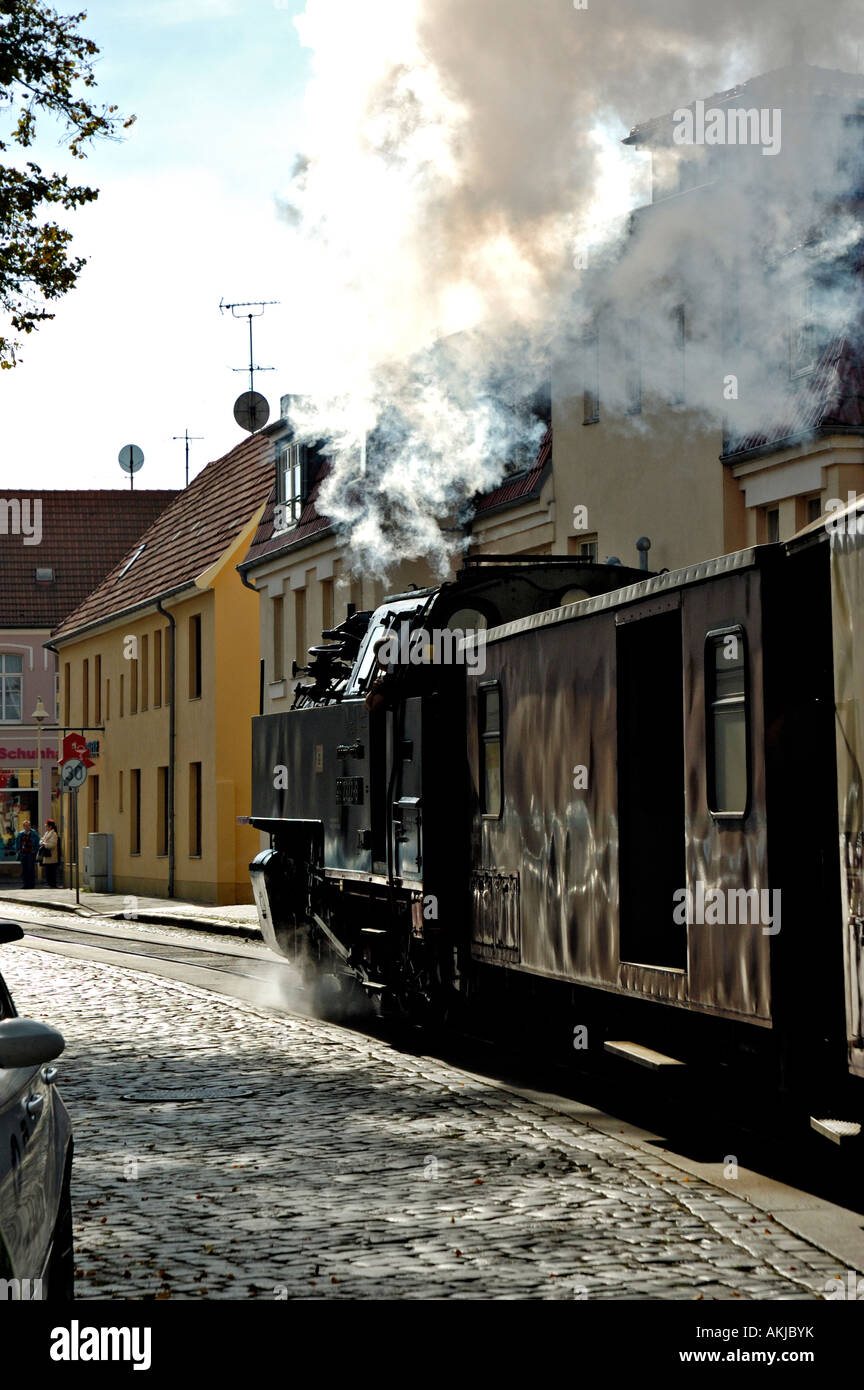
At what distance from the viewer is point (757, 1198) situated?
8.09 meters

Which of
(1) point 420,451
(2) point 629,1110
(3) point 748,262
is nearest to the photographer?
(2) point 629,1110

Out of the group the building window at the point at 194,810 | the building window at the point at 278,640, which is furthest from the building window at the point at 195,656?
the building window at the point at 278,640

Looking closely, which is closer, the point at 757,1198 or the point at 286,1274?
the point at 286,1274

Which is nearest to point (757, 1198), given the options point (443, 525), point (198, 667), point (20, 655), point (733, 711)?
point (733, 711)

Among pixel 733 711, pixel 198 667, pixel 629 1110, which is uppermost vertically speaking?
pixel 198 667

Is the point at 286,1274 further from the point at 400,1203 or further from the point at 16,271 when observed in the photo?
the point at 16,271

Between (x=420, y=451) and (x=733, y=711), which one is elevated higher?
(x=420, y=451)

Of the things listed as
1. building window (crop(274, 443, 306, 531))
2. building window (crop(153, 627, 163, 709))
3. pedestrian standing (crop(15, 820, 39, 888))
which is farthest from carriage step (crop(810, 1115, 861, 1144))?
pedestrian standing (crop(15, 820, 39, 888))

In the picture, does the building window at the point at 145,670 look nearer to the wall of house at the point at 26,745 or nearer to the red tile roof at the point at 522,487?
the wall of house at the point at 26,745

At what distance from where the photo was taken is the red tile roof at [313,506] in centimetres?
2538

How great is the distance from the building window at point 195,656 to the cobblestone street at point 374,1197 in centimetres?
2849

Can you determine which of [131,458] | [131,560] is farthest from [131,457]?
[131,560]

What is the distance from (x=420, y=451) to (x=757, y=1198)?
1800 cm

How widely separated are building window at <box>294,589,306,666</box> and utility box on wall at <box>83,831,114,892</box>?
11718 millimetres
